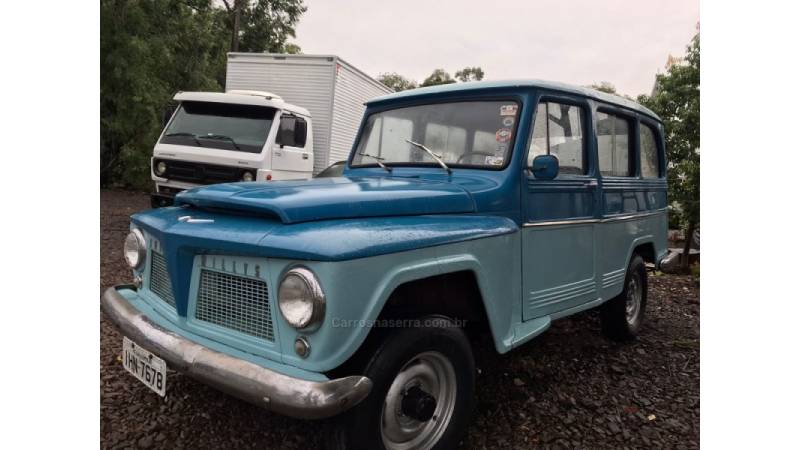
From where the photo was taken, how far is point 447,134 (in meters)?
3.29

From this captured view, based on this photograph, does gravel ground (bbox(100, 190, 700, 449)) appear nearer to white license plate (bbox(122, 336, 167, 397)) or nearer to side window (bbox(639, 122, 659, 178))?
white license plate (bbox(122, 336, 167, 397))

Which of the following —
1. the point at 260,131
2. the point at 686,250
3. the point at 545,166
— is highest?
the point at 260,131

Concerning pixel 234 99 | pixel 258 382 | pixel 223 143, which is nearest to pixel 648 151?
pixel 258 382

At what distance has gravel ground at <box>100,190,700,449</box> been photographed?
9.06 feet

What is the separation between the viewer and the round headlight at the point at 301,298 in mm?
1931

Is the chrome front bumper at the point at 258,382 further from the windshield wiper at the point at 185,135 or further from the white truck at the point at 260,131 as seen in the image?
the windshield wiper at the point at 185,135

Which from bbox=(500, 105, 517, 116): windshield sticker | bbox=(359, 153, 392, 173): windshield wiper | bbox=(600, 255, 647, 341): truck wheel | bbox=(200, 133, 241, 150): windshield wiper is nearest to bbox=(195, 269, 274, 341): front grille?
bbox=(359, 153, 392, 173): windshield wiper

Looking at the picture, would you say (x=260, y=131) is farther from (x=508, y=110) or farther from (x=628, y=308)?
(x=628, y=308)

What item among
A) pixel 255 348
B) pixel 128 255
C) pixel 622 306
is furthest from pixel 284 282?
pixel 622 306

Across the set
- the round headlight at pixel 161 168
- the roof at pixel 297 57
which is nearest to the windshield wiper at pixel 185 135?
the round headlight at pixel 161 168

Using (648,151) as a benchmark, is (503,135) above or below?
below

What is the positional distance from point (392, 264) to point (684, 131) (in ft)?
23.4

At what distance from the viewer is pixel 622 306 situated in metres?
4.42

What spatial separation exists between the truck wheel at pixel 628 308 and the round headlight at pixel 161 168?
6.80 metres
